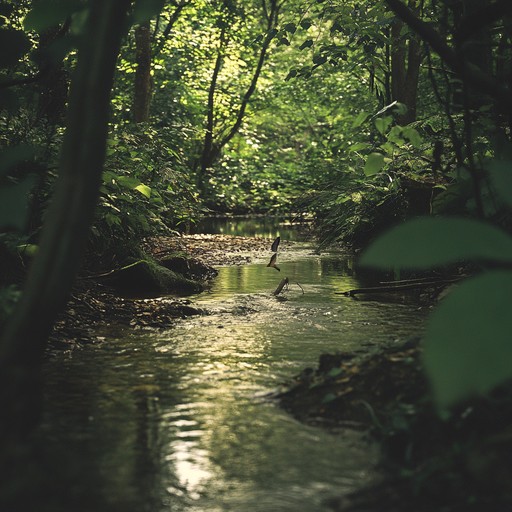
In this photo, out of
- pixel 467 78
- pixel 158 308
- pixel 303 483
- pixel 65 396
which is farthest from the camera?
pixel 158 308

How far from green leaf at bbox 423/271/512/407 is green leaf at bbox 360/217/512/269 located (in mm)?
46

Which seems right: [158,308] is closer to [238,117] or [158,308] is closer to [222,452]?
[222,452]

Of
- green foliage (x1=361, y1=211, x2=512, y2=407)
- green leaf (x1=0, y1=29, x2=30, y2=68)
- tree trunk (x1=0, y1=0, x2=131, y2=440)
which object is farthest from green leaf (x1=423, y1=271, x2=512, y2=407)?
green leaf (x1=0, y1=29, x2=30, y2=68)

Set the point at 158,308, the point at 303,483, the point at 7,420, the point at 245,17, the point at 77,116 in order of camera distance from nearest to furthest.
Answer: the point at 7,420 < the point at 77,116 < the point at 303,483 < the point at 158,308 < the point at 245,17

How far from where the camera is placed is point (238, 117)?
87.0 ft

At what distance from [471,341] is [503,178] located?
40cm

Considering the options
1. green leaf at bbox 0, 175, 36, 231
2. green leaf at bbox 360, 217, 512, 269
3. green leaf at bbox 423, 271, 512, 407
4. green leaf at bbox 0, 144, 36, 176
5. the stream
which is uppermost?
green leaf at bbox 0, 144, 36, 176

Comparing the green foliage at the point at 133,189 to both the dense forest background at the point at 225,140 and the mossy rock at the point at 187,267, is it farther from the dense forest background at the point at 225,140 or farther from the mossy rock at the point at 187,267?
the mossy rock at the point at 187,267

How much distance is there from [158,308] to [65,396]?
110 inches

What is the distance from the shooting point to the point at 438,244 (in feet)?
3.63

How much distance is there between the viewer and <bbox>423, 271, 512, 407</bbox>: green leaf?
39.6 inches

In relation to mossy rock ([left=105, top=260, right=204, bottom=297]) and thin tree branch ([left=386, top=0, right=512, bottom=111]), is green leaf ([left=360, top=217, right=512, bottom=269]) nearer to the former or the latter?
thin tree branch ([left=386, top=0, right=512, bottom=111])

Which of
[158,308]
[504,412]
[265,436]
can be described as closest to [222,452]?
[265,436]

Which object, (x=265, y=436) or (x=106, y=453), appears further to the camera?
(x=265, y=436)
